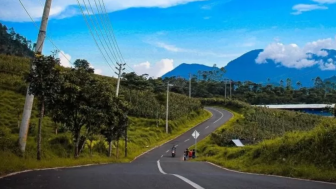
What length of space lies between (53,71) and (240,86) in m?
126

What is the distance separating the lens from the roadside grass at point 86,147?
14.7 meters

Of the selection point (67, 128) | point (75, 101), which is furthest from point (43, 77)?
point (67, 128)

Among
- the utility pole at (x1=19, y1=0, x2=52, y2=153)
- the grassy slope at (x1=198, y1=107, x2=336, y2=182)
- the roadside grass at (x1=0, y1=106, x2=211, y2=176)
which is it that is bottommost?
the roadside grass at (x1=0, y1=106, x2=211, y2=176)

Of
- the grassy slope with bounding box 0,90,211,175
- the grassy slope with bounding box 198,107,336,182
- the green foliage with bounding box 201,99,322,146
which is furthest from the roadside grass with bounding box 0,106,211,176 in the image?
the green foliage with bounding box 201,99,322,146

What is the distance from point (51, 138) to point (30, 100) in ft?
30.5

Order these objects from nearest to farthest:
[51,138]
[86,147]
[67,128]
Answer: [67,128] < [51,138] < [86,147]

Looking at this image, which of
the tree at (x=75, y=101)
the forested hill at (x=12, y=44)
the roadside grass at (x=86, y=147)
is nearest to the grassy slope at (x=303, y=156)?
the roadside grass at (x=86, y=147)

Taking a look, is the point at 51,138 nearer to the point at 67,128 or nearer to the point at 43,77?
the point at 67,128

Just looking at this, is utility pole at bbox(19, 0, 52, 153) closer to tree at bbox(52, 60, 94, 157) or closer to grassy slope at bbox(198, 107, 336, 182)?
tree at bbox(52, 60, 94, 157)

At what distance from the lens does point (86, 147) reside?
99.2ft

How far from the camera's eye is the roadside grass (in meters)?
14.7

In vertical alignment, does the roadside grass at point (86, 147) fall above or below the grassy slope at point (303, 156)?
below

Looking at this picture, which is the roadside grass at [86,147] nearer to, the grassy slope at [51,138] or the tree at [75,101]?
the grassy slope at [51,138]

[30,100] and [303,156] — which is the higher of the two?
[30,100]
